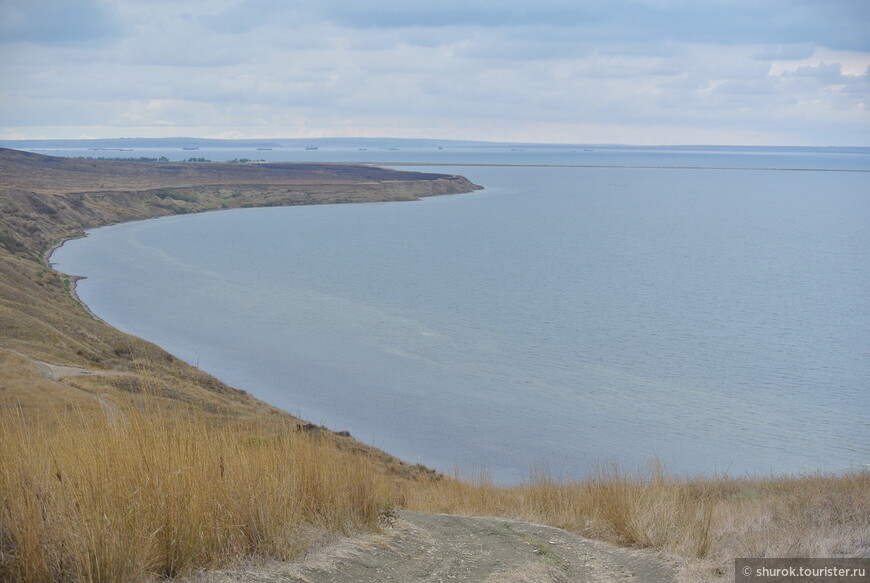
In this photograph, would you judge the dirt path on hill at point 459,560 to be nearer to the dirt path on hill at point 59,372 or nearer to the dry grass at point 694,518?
the dry grass at point 694,518

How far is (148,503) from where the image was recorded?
528 cm

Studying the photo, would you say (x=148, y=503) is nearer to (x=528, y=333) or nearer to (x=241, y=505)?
(x=241, y=505)

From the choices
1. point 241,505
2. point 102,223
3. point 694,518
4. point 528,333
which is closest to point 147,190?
point 102,223

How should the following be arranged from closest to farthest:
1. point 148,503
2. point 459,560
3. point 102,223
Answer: point 148,503 → point 459,560 → point 102,223

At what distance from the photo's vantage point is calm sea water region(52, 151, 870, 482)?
91.5ft

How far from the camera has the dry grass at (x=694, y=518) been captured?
6.71 meters

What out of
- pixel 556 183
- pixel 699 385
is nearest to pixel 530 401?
pixel 699 385

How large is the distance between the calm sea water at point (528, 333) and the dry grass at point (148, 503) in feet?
41.9

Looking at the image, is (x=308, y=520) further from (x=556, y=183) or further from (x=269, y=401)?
(x=556, y=183)

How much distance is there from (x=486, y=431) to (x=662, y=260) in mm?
47852

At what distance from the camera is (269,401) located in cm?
3112

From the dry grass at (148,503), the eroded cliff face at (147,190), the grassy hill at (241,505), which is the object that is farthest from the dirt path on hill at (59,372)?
the eroded cliff face at (147,190)

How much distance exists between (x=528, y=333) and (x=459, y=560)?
118ft

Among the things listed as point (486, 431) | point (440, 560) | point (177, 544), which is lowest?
point (486, 431)
